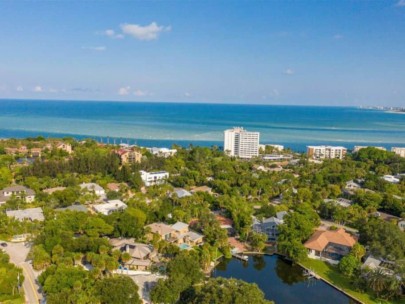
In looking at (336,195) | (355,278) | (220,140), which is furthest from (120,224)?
(220,140)

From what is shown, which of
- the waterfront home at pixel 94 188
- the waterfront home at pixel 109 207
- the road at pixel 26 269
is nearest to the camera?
the road at pixel 26 269

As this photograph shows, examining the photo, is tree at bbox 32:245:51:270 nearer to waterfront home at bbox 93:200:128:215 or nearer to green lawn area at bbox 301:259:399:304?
waterfront home at bbox 93:200:128:215

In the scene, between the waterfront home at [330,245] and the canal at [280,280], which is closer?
the canal at [280,280]

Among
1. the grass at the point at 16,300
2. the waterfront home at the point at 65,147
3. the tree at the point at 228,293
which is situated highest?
the waterfront home at the point at 65,147

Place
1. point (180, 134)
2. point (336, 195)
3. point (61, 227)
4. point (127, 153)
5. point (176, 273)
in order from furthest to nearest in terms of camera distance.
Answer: point (180, 134) → point (127, 153) → point (336, 195) → point (61, 227) → point (176, 273)

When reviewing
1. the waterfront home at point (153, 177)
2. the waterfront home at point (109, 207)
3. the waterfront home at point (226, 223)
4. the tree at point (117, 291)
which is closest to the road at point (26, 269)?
the tree at point (117, 291)

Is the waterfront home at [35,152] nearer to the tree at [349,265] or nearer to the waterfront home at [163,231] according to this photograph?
the waterfront home at [163,231]

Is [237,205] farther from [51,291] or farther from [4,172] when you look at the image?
[4,172]
